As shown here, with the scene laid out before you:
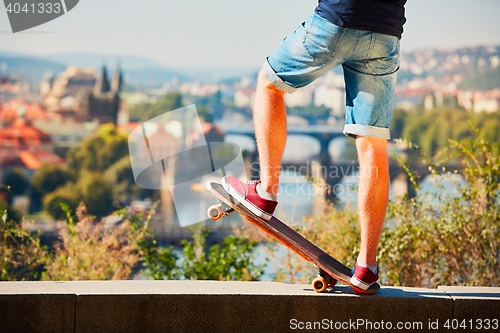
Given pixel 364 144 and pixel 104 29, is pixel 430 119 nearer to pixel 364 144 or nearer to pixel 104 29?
pixel 104 29

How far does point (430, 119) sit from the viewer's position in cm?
5891

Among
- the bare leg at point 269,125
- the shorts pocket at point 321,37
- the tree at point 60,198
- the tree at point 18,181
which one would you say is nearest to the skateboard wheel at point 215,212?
the bare leg at point 269,125

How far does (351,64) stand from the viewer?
5.85ft

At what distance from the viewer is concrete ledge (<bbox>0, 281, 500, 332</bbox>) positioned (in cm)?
153

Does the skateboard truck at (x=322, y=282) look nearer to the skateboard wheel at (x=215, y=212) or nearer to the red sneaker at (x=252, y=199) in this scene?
the red sneaker at (x=252, y=199)

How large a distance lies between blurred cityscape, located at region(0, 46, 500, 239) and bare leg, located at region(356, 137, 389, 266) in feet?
157

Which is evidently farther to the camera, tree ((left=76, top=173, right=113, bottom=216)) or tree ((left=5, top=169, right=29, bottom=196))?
tree ((left=5, top=169, right=29, bottom=196))

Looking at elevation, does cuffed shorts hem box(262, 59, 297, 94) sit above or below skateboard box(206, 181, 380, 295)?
above

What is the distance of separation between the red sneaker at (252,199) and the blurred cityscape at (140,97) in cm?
4773

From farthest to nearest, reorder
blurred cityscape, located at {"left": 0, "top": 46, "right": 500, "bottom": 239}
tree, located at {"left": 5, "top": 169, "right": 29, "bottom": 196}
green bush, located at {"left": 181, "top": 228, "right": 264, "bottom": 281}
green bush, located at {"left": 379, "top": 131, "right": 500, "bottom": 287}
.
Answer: blurred cityscape, located at {"left": 0, "top": 46, "right": 500, "bottom": 239}, tree, located at {"left": 5, "top": 169, "right": 29, "bottom": 196}, green bush, located at {"left": 181, "top": 228, "right": 264, "bottom": 281}, green bush, located at {"left": 379, "top": 131, "right": 500, "bottom": 287}

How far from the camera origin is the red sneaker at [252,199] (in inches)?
72.1

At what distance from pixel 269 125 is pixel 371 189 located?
1.00ft

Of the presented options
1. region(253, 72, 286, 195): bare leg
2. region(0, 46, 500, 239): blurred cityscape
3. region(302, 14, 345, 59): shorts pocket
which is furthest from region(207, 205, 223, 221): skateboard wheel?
region(0, 46, 500, 239): blurred cityscape

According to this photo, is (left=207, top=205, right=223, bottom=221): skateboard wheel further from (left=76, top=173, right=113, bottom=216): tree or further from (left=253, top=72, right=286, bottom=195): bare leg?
(left=76, top=173, right=113, bottom=216): tree
